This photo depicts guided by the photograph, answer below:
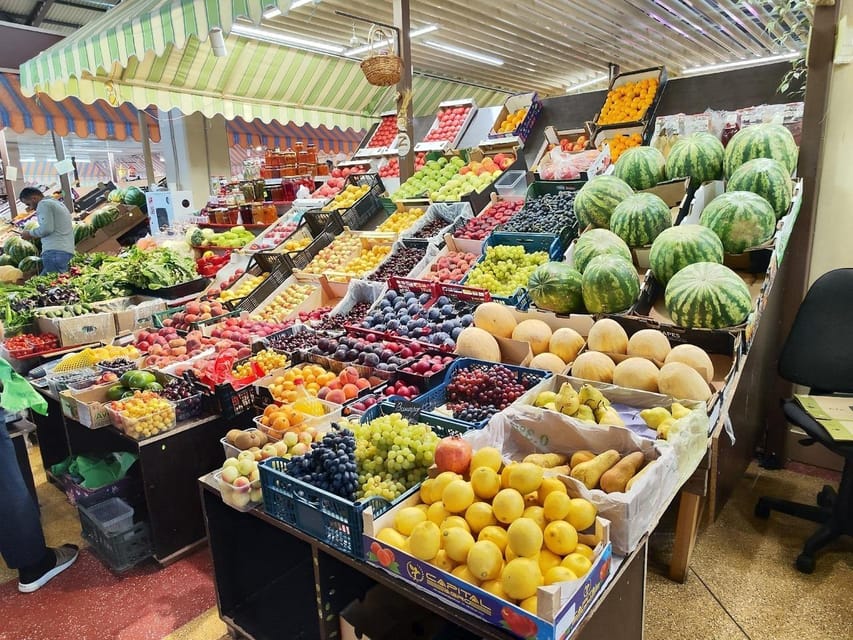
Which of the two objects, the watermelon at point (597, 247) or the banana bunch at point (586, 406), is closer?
the banana bunch at point (586, 406)

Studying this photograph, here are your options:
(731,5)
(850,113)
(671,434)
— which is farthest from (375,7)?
(671,434)

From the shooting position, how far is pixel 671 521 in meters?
3.03

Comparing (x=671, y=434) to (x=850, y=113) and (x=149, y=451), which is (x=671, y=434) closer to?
(x=149, y=451)

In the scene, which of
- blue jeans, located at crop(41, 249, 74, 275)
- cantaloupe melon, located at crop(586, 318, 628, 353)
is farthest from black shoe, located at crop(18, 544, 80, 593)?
blue jeans, located at crop(41, 249, 74, 275)

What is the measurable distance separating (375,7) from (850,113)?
6000mm

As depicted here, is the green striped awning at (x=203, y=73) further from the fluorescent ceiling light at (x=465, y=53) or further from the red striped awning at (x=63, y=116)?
the fluorescent ceiling light at (x=465, y=53)

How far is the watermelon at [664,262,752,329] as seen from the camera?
7.95 ft

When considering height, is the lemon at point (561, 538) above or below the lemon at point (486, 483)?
below

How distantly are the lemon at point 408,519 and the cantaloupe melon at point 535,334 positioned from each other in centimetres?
132

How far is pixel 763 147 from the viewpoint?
3.19m

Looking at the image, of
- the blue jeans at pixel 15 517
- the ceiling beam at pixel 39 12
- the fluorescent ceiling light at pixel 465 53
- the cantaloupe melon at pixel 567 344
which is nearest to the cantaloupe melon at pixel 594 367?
the cantaloupe melon at pixel 567 344

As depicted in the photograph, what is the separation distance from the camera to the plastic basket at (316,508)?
1625 millimetres

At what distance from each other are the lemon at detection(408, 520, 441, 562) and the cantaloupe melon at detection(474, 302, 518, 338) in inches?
59.1

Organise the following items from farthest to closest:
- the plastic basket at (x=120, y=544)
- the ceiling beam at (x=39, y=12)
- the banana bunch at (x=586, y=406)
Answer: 1. the ceiling beam at (x=39, y=12)
2. the plastic basket at (x=120, y=544)
3. the banana bunch at (x=586, y=406)
